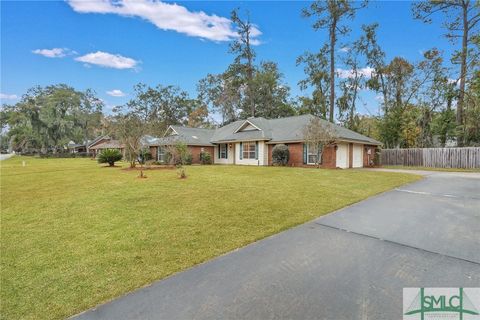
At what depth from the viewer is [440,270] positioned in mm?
3492

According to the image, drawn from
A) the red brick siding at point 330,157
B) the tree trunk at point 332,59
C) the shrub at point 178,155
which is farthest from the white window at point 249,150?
the tree trunk at point 332,59

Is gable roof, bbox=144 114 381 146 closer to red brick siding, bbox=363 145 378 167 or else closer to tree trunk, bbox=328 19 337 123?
red brick siding, bbox=363 145 378 167

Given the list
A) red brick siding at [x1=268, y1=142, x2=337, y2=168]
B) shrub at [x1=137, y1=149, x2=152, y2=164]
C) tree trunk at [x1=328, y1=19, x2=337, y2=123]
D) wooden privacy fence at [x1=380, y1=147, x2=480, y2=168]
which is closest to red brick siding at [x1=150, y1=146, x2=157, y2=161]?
shrub at [x1=137, y1=149, x2=152, y2=164]

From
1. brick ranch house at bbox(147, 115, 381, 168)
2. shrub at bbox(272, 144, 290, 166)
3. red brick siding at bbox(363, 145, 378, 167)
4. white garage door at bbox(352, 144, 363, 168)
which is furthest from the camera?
red brick siding at bbox(363, 145, 378, 167)

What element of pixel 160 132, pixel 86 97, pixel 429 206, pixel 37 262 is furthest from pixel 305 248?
pixel 86 97

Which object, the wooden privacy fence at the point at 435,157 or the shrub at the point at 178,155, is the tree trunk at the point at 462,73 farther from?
the shrub at the point at 178,155

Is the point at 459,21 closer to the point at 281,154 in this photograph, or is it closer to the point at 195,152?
the point at 281,154

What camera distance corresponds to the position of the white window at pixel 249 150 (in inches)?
917

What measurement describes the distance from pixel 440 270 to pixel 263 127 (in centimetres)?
2078

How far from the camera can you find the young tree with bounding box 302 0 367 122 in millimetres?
27422

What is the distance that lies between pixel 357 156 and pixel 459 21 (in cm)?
1611

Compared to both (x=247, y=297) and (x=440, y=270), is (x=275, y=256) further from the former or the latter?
(x=440, y=270)

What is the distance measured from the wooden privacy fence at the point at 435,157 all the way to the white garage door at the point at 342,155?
7668 millimetres

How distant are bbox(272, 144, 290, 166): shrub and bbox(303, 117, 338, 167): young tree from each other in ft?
6.48
